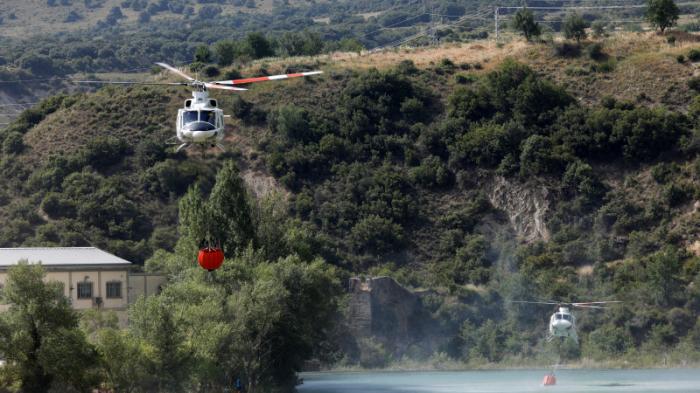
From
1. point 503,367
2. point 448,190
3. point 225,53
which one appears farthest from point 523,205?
point 225,53

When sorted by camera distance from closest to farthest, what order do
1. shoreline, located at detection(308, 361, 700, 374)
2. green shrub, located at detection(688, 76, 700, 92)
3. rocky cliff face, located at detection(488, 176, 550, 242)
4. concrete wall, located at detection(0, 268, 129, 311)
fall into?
concrete wall, located at detection(0, 268, 129, 311)
shoreline, located at detection(308, 361, 700, 374)
rocky cliff face, located at detection(488, 176, 550, 242)
green shrub, located at detection(688, 76, 700, 92)

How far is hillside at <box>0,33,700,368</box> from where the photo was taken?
11325 centimetres

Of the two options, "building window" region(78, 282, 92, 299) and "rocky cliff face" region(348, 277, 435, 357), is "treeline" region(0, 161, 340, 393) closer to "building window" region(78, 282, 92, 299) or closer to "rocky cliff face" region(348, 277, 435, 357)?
"building window" region(78, 282, 92, 299)

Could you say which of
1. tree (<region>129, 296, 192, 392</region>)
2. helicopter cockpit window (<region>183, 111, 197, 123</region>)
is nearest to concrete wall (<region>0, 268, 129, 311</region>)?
tree (<region>129, 296, 192, 392</region>)

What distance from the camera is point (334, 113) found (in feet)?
446

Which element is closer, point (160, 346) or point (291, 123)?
point (160, 346)

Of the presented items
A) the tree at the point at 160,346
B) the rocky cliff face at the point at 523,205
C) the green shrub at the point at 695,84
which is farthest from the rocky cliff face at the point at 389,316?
the tree at the point at 160,346

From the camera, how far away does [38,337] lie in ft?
184

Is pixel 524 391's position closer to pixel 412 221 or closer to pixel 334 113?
pixel 412 221

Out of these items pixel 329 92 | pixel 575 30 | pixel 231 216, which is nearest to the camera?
pixel 231 216

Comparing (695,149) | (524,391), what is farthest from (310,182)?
(524,391)

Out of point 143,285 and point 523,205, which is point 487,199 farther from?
point 143,285

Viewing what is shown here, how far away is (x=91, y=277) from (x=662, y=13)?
73.9 m

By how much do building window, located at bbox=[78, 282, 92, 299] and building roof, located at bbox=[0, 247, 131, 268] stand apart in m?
1.17
